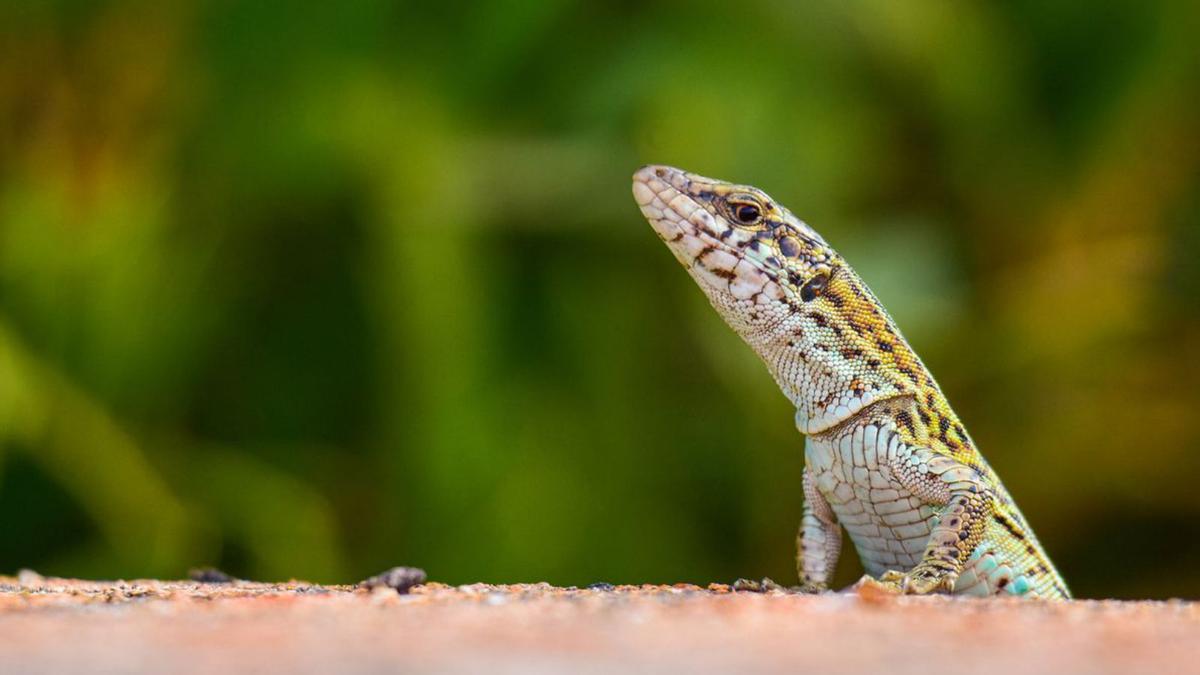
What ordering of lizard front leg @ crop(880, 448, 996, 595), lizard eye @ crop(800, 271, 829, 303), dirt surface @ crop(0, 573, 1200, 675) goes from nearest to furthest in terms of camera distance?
dirt surface @ crop(0, 573, 1200, 675), lizard front leg @ crop(880, 448, 996, 595), lizard eye @ crop(800, 271, 829, 303)

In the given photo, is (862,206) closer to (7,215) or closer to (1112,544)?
(1112,544)

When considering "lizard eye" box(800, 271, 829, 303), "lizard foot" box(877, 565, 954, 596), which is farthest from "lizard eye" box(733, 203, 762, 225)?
"lizard foot" box(877, 565, 954, 596)

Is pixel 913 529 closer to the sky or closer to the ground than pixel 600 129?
closer to the ground

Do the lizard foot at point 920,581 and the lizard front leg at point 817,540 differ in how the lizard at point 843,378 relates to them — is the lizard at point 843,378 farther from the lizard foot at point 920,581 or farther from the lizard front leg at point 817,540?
the lizard foot at point 920,581

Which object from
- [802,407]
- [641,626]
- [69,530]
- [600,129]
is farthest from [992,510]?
[69,530]

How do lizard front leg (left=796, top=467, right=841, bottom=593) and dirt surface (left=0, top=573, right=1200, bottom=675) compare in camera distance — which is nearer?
dirt surface (left=0, top=573, right=1200, bottom=675)

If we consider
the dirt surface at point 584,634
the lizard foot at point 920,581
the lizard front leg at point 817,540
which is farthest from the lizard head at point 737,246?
the dirt surface at point 584,634

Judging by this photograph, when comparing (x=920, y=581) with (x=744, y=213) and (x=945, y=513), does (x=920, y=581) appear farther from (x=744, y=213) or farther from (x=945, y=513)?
(x=744, y=213)

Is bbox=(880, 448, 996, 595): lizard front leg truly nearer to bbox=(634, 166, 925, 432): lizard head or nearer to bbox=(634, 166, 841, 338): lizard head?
bbox=(634, 166, 925, 432): lizard head
